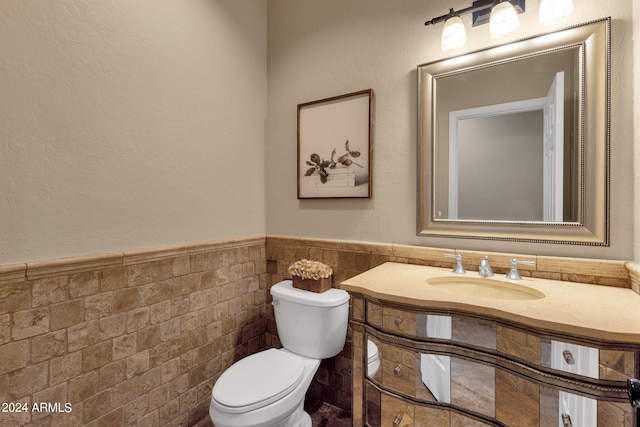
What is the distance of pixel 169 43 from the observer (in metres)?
1.58

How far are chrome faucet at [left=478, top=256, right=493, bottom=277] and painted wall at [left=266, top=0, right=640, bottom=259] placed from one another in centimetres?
12

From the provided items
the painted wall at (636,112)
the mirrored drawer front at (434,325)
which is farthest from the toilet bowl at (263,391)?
the painted wall at (636,112)

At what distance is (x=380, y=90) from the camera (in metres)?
1.75

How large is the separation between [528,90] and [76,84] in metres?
1.98

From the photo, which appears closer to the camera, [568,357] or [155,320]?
[568,357]

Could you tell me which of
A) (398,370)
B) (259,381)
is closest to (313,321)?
(259,381)

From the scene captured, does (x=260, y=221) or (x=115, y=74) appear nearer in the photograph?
(x=115, y=74)

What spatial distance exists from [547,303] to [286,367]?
1170 mm

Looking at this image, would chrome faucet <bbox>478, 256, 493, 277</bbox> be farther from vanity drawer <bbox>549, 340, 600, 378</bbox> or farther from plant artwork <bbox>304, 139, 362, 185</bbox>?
plant artwork <bbox>304, 139, 362, 185</bbox>

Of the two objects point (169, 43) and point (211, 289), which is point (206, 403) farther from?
point (169, 43)

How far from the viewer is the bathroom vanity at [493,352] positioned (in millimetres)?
842

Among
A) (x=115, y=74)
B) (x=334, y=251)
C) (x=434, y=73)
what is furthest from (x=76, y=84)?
(x=434, y=73)

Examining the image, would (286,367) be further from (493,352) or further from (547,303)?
(547,303)

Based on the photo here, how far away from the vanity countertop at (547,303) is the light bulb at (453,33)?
1.09 metres
